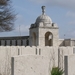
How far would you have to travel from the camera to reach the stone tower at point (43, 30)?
3019 centimetres

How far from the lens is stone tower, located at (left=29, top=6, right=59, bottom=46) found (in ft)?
99.0

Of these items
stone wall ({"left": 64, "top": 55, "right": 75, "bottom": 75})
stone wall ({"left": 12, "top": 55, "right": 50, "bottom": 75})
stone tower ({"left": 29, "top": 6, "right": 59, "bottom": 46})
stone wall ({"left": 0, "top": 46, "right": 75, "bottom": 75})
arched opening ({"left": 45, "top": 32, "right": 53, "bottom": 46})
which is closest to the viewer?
stone wall ({"left": 12, "top": 55, "right": 50, "bottom": 75})

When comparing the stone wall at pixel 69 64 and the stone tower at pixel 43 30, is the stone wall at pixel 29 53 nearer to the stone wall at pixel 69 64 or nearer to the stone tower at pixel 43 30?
the stone wall at pixel 69 64

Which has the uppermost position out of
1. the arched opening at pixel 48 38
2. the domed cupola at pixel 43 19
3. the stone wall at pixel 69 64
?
the domed cupola at pixel 43 19

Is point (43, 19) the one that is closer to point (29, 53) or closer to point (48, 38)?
point (48, 38)

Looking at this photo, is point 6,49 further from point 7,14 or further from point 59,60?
point 7,14

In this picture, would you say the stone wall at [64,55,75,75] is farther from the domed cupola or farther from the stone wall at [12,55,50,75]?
the domed cupola

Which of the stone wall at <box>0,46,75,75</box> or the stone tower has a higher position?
the stone tower

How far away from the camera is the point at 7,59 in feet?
36.7

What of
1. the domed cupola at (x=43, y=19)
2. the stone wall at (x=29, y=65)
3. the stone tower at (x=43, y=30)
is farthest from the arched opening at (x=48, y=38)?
the stone wall at (x=29, y=65)

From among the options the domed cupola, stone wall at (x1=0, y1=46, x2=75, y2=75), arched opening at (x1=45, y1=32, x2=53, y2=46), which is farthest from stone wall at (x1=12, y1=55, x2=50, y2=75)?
arched opening at (x1=45, y1=32, x2=53, y2=46)

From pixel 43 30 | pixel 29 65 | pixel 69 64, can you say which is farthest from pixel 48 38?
pixel 29 65

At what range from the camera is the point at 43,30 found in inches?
1203

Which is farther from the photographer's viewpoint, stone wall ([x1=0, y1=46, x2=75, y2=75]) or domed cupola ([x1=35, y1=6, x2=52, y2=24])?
domed cupola ([x1=35, y1=6, x2=52, y2=24])
